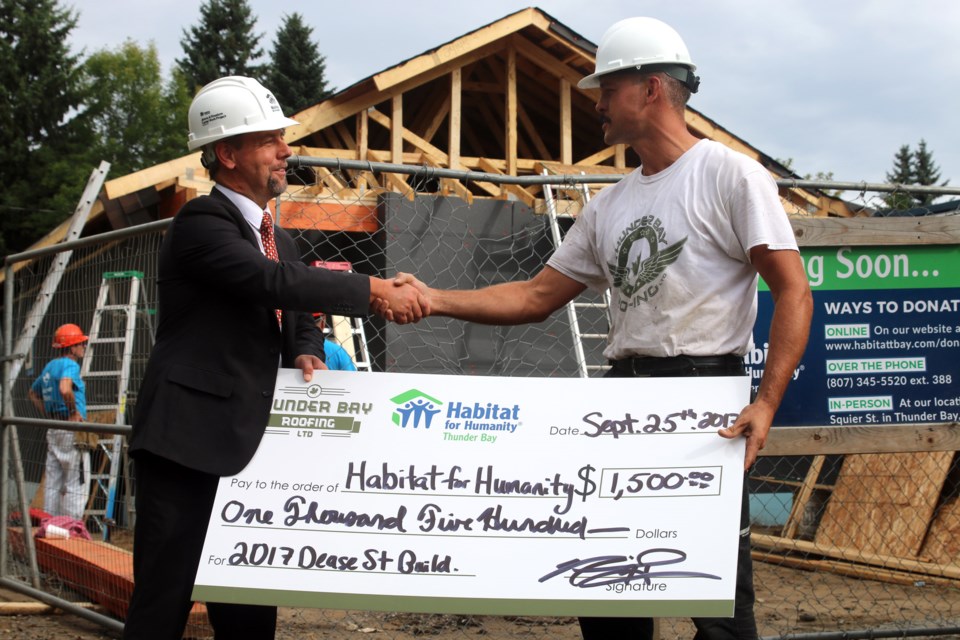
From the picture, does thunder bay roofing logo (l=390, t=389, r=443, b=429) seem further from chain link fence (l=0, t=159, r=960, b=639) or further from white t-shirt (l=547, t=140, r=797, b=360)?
chain link fence (l=0, t=159, r=960, b=639)

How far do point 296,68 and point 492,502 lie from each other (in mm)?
45679

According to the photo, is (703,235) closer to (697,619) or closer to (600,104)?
(600,104)

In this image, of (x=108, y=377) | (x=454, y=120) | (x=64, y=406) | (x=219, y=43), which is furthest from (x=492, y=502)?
(x=219, y=43)

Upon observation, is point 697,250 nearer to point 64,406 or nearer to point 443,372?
point 443,372

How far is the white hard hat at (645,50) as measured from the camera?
317 cm

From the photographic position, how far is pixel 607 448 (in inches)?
118

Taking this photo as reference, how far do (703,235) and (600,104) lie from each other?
1.94 ft

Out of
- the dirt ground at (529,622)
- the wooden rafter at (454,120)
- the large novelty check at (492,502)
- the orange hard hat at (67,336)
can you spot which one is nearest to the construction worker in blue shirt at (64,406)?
the orange hard hat at (67,336)

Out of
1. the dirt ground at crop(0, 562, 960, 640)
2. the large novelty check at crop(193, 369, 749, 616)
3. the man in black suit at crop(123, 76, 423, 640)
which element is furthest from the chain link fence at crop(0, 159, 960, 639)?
the large novelty check at crop(193, 369, 749, 616)

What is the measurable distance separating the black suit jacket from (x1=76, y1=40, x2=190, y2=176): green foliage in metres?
48.6

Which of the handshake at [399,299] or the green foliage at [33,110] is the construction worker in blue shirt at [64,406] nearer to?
the handshake at [399,299]

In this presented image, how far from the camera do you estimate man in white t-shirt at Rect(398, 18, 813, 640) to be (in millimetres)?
2918

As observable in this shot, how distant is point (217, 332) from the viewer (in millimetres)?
3109

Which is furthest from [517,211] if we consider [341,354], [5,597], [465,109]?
[465,109]
